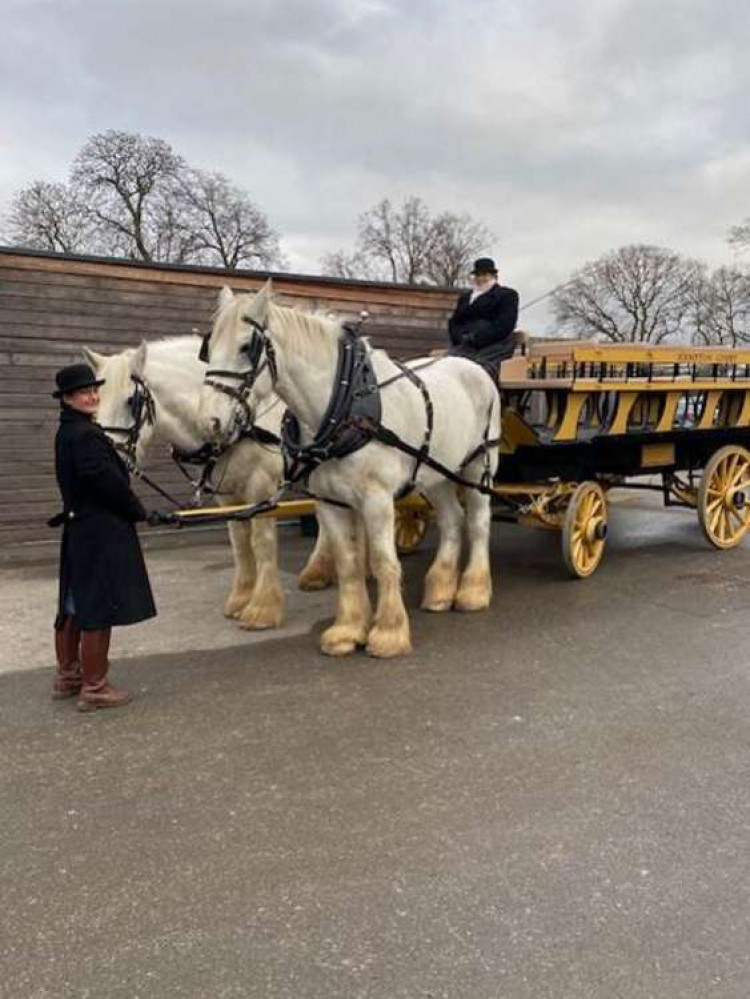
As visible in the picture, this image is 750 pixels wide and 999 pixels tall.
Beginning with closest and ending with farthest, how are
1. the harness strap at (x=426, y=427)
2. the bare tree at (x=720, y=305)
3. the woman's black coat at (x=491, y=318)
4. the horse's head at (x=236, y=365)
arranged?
the horse's head at (x=236, y=365)
the harness strap at (x=426, y=427)
the woman's black coat at (x=491, y=318)
the bare tree at (x=720, y=305)

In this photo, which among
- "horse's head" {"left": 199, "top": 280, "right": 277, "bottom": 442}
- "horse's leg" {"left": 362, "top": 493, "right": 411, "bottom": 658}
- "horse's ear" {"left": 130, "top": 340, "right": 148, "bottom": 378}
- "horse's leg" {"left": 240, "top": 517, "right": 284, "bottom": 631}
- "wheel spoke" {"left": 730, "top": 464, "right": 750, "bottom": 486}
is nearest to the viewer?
"horse's head" {"left": 199, "top": 280, "right": 277, "bottom": 442}

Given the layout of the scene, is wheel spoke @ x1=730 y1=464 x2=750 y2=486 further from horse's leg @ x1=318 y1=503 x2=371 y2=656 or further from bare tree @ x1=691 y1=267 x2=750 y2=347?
bare tree @ x1=691 y1=267 x2=750 y2=347

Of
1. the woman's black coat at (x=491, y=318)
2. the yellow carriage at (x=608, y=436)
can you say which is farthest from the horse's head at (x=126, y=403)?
the yellow carriage at (x=608, y=436)

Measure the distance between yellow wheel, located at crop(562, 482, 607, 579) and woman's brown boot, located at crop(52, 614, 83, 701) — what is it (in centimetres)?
356

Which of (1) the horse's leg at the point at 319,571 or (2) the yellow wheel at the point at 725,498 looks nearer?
(1) the horse's leg at the point at 319,571

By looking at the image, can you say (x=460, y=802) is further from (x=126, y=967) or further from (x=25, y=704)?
(x=25, y=704)

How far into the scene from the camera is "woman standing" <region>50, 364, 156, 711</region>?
3.61 m

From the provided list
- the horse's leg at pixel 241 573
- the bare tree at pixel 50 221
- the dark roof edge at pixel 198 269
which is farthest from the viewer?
the bare tree at pixel 50 221

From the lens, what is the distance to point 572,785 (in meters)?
3.04

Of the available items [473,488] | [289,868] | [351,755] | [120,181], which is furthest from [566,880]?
[120,181]

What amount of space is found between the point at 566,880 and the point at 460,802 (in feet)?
1.81

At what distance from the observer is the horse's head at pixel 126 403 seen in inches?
174

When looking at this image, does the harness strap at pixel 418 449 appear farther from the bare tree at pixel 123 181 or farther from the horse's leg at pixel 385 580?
the bare tree at pixel 123 181

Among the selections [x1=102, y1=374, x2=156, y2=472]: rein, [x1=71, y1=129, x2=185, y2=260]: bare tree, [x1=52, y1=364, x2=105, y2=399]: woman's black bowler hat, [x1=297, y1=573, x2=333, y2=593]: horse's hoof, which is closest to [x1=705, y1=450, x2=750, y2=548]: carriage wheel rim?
[x1=297, y1=573, x2=333, y2=593]: horse's hoof
